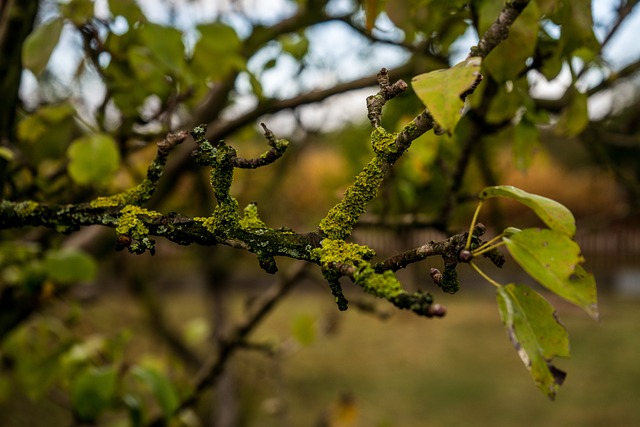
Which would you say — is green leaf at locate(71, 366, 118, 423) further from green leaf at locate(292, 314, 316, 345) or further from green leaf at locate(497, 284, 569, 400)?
green leaf at locate(497, 284, 569, 400)

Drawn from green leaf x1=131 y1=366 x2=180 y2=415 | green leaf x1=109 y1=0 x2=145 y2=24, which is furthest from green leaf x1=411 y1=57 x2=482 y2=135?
green leaf x1=131 y1=366 x2=180 y2=415

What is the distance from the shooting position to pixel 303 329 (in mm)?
1247

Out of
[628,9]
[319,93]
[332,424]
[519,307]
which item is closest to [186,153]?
[319,93]

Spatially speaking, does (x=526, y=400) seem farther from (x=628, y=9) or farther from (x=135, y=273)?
(x=628, y=9)

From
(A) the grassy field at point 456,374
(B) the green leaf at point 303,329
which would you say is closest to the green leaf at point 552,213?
(B) the green leaf at point 303,329

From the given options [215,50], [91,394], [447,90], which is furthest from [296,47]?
[447,90]

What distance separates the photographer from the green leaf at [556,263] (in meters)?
0.24

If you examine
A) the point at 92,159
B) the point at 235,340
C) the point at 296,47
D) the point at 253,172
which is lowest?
the point at 235,340

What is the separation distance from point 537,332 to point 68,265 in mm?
655

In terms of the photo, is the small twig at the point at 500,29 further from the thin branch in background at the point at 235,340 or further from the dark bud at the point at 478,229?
the thin branch in background at the point at 235,340

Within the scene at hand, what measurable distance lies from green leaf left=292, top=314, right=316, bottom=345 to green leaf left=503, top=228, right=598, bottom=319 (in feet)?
3.36

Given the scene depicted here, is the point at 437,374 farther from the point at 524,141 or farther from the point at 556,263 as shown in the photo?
the point at 556,263

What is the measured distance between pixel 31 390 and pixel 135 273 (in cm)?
138

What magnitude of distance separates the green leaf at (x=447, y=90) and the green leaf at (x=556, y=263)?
2.3 inches
